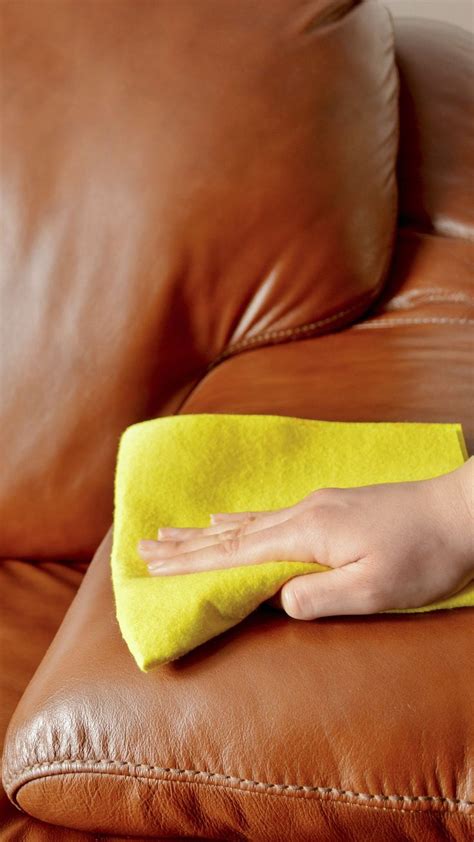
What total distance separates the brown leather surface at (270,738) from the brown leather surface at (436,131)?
1.98 feet

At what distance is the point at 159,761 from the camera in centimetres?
60

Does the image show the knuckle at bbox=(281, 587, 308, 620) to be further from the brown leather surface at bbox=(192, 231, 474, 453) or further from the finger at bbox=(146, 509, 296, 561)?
the brown leather surface at bbox=(192, 231, 474, 453)

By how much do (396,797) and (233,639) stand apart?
0.15 meters

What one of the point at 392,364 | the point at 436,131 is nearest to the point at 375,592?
the point at 392,364

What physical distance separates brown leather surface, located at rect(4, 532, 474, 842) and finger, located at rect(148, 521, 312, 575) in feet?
0.20

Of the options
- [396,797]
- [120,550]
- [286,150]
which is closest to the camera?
[396,797]

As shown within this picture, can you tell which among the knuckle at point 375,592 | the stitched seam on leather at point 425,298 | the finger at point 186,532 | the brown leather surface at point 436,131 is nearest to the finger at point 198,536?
the finger at point 186,532

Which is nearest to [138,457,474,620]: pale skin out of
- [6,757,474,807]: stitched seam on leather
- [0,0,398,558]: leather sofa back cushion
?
[6,757,474,807]: stitched seam on leather

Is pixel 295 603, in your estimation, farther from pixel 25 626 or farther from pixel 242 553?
pixel 25 626

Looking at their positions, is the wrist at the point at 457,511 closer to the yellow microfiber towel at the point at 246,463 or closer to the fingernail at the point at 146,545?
the yellow microfiber towel at the point at 246,463

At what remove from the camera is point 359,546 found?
0.68 meters

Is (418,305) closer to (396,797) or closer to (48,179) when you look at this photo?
(48,179)

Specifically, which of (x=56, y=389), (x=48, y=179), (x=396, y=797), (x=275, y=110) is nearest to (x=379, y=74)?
(x=275, y=110)

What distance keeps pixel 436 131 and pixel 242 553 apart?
2.19 ft
